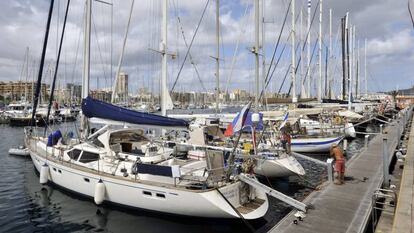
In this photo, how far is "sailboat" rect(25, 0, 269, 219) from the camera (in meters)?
10.5

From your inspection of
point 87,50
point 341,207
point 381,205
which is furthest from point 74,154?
point 381,205

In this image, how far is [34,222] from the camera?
39.0 feet

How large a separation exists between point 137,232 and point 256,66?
336 inches

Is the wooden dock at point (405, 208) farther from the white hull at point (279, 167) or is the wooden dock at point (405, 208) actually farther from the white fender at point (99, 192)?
the white fender at point (99, 192)

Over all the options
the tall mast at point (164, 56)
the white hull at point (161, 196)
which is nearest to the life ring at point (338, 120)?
the tall mast at point (164, 56)

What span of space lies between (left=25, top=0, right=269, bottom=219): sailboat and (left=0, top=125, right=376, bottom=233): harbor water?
40 centimetres

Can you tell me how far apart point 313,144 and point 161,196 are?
1680 cm

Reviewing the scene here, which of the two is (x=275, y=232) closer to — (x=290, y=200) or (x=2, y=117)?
(x=290, y=200)

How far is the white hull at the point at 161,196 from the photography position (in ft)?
33.4

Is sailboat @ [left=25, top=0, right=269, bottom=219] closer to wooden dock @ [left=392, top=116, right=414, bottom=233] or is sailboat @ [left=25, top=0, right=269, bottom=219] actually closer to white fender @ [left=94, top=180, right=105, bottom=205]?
white fender @ [left=94, top=180, right=105, bottom=205]

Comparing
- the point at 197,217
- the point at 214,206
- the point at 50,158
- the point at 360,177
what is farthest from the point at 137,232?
the point at 360,177

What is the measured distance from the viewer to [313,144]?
982 inches

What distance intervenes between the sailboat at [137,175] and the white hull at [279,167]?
3.80 meters

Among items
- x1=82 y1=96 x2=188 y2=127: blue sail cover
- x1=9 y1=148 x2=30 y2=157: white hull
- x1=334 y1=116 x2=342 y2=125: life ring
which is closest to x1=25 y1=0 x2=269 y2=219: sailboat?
x1=82 y1=96 x2=188 y2=127: blue sail cover
